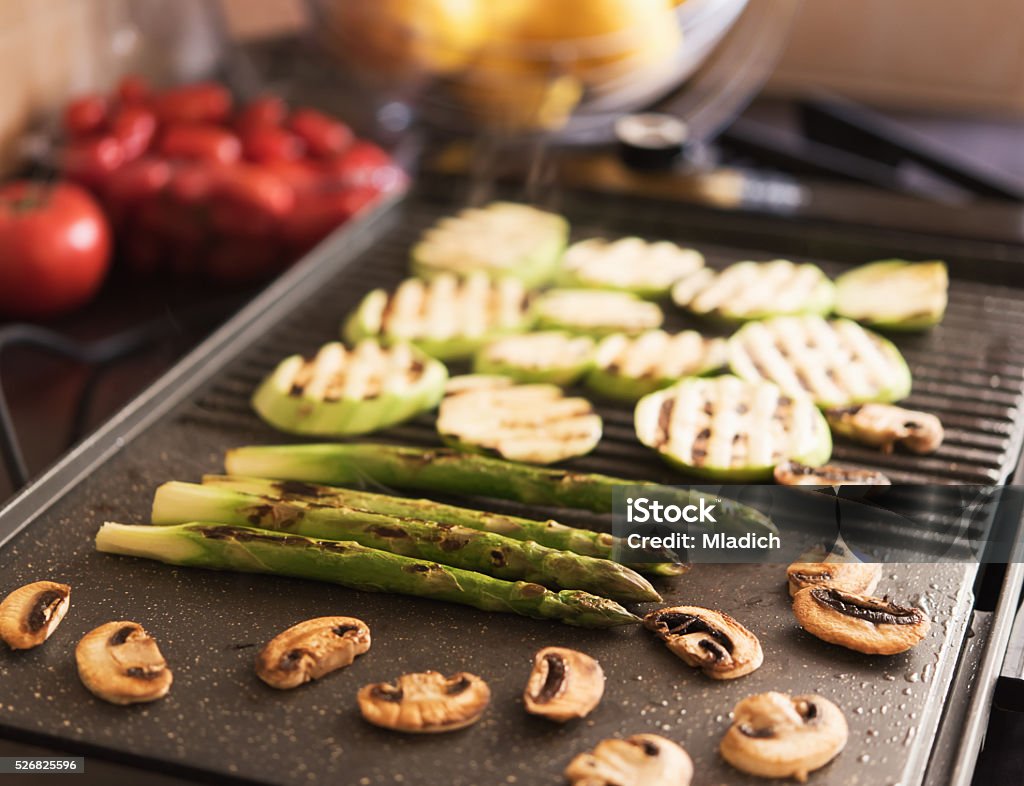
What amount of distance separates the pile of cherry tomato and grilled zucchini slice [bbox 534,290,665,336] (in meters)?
0.74

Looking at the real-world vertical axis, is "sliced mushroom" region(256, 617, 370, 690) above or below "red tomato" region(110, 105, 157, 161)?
below

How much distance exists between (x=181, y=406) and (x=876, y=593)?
52.8 inches

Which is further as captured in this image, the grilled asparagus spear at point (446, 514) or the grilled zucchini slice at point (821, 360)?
the grilled zucchini slice at point (821, 360)

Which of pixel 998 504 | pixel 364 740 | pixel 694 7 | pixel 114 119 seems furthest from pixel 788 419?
pixel 114 119

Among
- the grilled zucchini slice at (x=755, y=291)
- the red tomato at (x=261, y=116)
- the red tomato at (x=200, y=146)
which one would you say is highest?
the red tomato at (x=261, y=116)

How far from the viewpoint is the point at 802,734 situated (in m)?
1.48

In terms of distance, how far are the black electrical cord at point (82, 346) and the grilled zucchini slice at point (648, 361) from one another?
111 cm

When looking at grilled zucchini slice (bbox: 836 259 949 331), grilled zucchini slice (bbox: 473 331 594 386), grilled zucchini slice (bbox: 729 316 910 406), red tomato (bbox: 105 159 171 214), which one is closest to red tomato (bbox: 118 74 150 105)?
red tomato (bbox: 105 159 171 214)

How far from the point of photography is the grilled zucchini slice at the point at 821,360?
2350 mm

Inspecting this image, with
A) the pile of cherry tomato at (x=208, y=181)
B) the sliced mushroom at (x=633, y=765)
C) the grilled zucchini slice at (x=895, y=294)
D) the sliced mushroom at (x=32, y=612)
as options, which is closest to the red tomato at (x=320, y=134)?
the pile of cherry tomato at (x=208, y=181)

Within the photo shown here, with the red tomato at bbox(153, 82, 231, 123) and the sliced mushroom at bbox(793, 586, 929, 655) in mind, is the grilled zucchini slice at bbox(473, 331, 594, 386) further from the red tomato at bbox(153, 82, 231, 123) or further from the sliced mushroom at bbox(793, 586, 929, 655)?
the red tomato at bbox(153, 82, 231, 123)

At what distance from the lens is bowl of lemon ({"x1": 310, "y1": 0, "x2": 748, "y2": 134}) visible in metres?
2.95

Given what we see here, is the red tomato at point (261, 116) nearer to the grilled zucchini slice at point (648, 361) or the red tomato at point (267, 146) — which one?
the red tomato at point (267, 146)

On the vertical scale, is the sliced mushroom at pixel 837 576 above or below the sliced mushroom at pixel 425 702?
above
